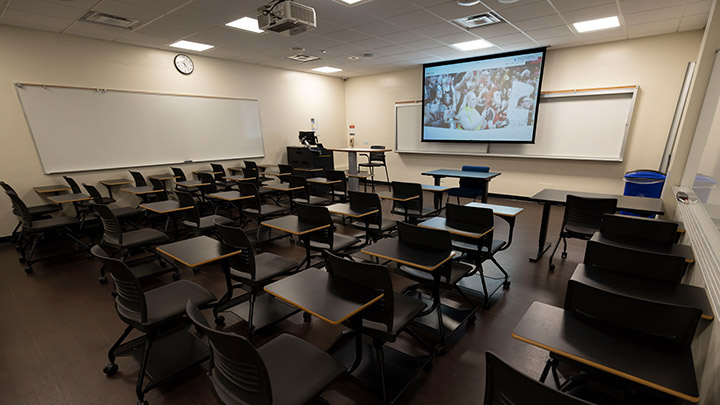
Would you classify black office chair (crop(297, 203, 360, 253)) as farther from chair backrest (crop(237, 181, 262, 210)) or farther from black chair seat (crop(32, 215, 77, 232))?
black chair seat (crop(32, 215, 77, 232))

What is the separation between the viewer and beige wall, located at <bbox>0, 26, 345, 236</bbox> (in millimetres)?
4414

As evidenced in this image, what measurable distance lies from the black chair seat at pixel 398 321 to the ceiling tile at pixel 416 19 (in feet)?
12.5

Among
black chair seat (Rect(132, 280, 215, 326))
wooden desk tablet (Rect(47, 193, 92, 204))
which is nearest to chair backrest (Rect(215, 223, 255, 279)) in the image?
black chair seat (Rect(132, 280, 215, 326))

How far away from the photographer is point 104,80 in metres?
5.14

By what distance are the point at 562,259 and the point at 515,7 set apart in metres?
3.26

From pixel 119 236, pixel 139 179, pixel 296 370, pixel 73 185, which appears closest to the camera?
pixel 296 370

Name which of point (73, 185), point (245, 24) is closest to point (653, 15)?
point (245, 24)

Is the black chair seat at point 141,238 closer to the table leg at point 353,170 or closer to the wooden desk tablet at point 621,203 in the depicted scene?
the table leg at point 353,170

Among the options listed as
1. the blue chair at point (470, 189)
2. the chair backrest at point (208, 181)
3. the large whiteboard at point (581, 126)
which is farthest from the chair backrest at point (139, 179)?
the large whiteboard at point (581, 126)

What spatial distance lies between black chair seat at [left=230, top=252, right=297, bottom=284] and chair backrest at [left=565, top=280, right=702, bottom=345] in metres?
2.00

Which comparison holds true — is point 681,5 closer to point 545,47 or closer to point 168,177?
point 545,47

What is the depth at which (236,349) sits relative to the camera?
112 centimetres

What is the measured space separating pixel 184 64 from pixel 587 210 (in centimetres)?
731

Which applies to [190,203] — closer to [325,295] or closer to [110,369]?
[110,369]
